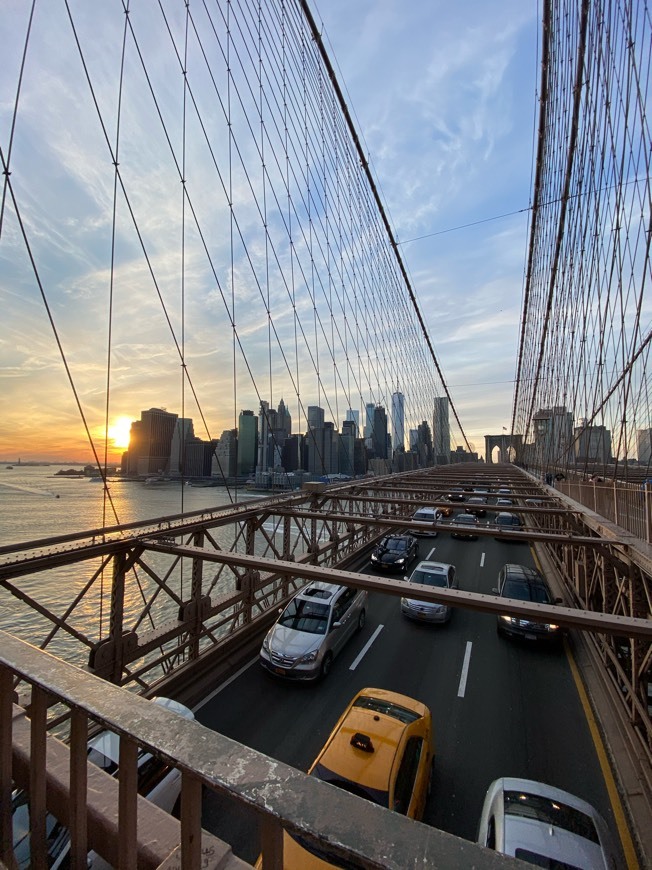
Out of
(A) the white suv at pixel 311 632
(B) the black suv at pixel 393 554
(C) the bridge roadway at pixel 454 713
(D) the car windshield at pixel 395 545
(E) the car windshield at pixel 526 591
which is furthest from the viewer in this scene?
(D) the car windshield at pixel 395 545

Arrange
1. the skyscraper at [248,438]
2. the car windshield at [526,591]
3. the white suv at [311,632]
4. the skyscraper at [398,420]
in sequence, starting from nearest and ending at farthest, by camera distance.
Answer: the white suv at [311,632] < the car windshield at [526,591] < the skyscraper at [248,438] < the skyscraper at [398,420]

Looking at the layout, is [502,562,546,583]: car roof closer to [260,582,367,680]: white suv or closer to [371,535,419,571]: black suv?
[371,535,419,571]: black suv

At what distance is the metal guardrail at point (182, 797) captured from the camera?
83 cm

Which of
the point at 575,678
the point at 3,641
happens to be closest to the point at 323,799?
the point at 3,641

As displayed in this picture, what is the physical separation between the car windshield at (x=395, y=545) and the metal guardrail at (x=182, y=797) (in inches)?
660

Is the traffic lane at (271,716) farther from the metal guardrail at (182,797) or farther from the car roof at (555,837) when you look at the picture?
the metal guardrail at (182,797)

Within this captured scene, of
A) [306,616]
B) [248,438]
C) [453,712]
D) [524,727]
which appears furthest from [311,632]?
[248,438]

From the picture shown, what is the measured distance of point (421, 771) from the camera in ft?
18.0

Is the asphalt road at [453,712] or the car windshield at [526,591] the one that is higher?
the car windshield at [526,591]

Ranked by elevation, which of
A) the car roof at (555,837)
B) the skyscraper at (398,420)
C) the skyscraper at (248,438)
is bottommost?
the car roof at (555,837)

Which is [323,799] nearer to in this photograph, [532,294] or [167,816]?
[167,816]

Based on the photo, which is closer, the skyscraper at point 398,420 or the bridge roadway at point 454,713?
the bridge roadway at point 454,713

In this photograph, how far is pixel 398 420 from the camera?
48.9 meters

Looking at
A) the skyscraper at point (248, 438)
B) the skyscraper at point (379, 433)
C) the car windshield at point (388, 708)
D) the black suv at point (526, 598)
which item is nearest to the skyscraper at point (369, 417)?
the skyscraper at point (379, 433)
